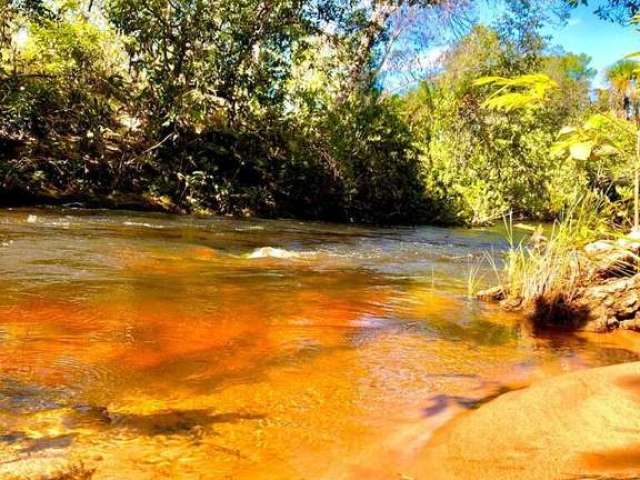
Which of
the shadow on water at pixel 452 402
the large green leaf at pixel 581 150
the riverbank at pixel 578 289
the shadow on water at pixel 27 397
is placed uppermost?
the large green leaf at pixel 581 150

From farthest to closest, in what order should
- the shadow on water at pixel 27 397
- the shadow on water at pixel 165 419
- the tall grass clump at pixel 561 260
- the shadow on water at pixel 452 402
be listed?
the tall grass clump at pixel 561 260, the shadow on water at pixel 452 402, the shadow on water at pixel 27 397, the shadow on water at pixel 165 419

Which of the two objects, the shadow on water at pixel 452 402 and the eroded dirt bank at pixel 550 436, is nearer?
the eroded dirt bank at pixel 550 436

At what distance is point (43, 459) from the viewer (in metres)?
1.82

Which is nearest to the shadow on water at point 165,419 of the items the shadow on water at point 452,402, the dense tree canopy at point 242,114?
the shadow on water at point 452,402

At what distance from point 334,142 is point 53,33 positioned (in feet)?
22.5

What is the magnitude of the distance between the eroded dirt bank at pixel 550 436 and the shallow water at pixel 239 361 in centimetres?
16

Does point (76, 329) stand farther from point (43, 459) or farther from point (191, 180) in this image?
point (191, 180)

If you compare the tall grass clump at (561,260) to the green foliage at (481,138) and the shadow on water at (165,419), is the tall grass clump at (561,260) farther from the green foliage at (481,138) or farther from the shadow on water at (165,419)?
the green foliage at (481,138)

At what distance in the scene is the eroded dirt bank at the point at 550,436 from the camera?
2014mm

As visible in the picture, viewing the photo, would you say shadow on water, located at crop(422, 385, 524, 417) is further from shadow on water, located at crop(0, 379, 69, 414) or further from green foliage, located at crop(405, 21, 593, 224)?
green foliage, located at crop(405, 21, 593, 224)

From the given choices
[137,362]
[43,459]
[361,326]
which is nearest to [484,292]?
[361,326]

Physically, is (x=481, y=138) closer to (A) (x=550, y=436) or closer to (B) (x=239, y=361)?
(B) (x=239, y=361)

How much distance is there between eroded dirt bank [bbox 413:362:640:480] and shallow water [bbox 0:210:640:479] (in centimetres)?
16

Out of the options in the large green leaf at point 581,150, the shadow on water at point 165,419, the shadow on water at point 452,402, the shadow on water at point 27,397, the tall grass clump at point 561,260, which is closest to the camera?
the shadow on water at point 165,419
